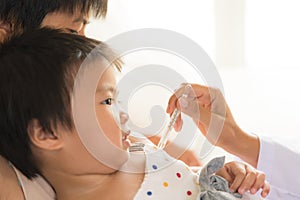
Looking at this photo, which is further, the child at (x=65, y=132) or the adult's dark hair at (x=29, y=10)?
the adult's dark hair at (x=29, y=10)

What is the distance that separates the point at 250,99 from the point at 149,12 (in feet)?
1.42

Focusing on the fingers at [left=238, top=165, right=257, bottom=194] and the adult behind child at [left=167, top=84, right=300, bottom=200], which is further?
the adult behind child at [left=167, top=84, right=300, bottom=200]

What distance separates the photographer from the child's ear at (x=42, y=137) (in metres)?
0.84

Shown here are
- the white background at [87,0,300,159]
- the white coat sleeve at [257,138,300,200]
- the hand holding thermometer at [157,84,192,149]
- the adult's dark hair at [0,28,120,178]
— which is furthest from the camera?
the white background at [87,0,300,159]

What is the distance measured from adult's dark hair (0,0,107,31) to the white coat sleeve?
48 cm

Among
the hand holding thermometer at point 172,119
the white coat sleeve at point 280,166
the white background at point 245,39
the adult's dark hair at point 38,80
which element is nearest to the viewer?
the adult's dark hair at point 38,80

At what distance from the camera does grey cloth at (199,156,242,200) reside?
854 mm

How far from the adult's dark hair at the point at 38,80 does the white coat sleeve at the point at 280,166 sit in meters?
0.43

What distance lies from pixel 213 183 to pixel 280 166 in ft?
0.81

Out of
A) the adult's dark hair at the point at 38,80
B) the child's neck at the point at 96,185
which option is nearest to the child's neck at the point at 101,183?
the child's neck at the point at 96,185

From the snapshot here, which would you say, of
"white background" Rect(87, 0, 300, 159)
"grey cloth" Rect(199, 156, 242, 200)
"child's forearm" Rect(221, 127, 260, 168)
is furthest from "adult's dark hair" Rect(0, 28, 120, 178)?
"white background" Rect(87, 0, 300, 159)

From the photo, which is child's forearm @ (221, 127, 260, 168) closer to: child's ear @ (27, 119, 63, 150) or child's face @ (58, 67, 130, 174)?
child's face @ (58, 67, 130, 174)

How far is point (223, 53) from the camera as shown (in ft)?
5.90

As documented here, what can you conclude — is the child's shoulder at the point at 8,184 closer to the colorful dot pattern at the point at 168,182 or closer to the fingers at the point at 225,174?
the colorful dot pattern at the point at 168,182
